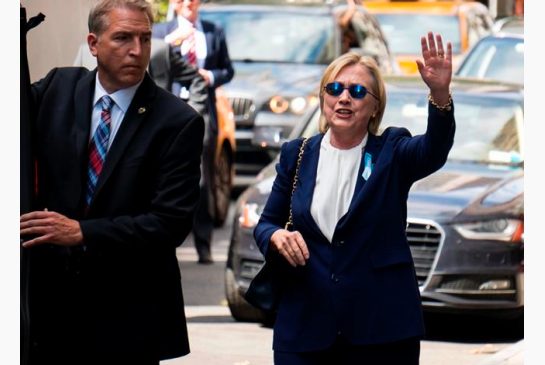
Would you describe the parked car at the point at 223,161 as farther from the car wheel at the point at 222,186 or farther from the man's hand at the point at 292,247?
the man's hand at the point at 292,247

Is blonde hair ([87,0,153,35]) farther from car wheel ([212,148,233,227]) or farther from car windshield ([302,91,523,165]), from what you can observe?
car wheel ([212,148,233,227])

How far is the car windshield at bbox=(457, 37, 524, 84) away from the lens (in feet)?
51.2

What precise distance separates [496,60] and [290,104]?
2838mm

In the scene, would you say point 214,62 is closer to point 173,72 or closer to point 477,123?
point 173,72

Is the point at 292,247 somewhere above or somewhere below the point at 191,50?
above

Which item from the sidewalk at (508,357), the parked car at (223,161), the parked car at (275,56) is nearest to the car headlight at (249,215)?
the sidewalk at (508,357)

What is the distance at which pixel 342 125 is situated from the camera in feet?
17.5

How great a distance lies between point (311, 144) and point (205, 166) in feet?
26.8

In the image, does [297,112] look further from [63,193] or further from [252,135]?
[63,193]

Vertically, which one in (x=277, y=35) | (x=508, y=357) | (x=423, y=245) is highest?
(x=423, y=245)

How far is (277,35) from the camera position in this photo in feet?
62.8

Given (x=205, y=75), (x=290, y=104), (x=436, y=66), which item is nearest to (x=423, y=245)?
(x=205, y=75)
